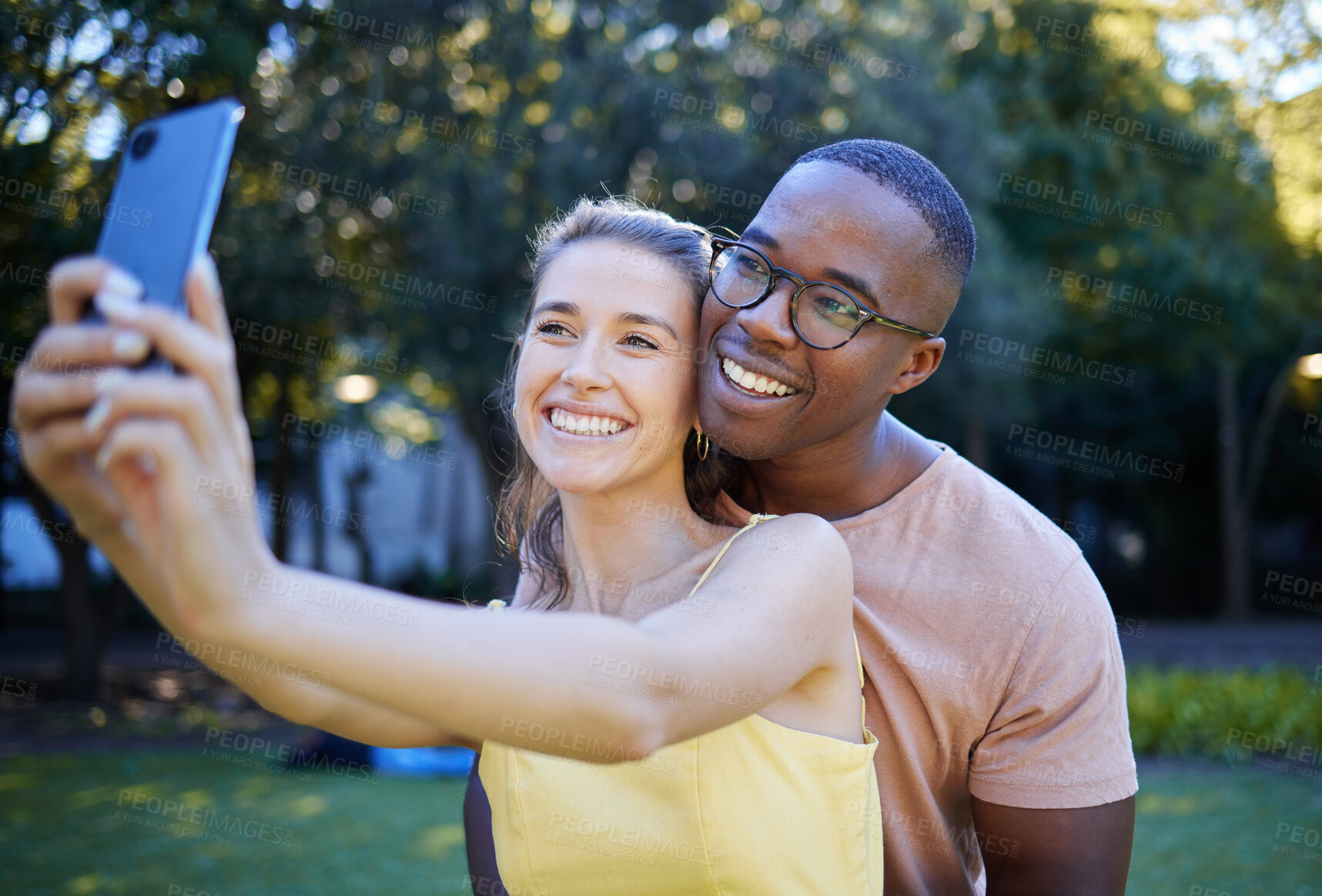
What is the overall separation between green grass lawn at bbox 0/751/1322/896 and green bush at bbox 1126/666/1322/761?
34 cm

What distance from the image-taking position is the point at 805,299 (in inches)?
96.1

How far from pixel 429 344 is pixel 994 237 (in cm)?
878

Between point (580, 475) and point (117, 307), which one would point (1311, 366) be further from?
point (117, 307)

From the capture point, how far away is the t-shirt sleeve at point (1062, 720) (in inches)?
98.7

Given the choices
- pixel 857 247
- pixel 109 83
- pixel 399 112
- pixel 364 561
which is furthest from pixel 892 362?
pixel 364 561

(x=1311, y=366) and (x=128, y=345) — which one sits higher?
(x=1311, y=366)

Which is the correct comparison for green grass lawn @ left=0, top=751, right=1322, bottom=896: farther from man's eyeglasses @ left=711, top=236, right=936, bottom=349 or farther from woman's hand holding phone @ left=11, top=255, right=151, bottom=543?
woman's hand holding phone @ left=11, top=255, right=151, bottom=543

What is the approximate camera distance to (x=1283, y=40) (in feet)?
41.8

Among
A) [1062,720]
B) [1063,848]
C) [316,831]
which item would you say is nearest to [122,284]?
[1062,720]

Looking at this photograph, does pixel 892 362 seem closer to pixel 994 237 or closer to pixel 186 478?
pixel 186 478

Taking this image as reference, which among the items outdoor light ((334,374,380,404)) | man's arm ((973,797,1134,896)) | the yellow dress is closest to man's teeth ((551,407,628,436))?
the yellow dress

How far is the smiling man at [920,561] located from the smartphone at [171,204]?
1369 millimetres

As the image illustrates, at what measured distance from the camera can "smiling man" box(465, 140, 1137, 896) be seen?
2432 millimetres

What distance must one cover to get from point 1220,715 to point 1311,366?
445 inches
